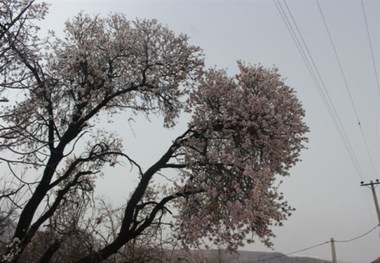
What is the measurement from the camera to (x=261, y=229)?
38.6 ft

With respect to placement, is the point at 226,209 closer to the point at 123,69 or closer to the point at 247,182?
the point at 247,182

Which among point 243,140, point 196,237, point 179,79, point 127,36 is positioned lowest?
point 196,237

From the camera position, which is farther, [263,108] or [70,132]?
[70,132]

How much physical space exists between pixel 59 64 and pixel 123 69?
2.11 metres

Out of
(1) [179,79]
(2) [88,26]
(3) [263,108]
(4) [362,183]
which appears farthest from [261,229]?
(4) [362,183]

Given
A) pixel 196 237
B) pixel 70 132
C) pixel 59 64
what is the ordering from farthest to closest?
pixel 59 64 < pixel 70 132 < pixel 196 237

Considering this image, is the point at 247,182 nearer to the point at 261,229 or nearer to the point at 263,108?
the point at 261,229

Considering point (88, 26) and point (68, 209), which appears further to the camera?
point (88, 26)

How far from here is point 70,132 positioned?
13586 millimetres

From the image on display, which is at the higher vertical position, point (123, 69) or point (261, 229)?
point (123, 69)

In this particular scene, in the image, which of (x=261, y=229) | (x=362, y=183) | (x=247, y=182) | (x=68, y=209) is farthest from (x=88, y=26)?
(x=362, y=183)

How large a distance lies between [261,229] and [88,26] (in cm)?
878

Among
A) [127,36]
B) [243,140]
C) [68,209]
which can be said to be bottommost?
[68,209]

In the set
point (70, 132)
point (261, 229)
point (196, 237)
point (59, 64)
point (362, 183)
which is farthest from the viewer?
point (362, 183)
